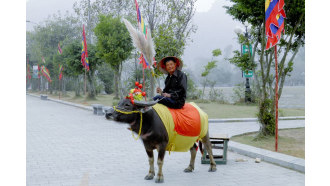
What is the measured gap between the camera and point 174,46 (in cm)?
1794

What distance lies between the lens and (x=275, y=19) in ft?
23.9

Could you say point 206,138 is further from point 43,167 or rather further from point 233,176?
point 43,167

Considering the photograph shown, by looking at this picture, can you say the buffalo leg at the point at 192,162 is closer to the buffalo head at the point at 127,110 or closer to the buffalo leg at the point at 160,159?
the buffalo leg at the point at 160,159

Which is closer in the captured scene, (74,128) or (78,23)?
(74,128)

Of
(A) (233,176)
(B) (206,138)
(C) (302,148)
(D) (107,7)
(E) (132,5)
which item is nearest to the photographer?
(A) (233,176)

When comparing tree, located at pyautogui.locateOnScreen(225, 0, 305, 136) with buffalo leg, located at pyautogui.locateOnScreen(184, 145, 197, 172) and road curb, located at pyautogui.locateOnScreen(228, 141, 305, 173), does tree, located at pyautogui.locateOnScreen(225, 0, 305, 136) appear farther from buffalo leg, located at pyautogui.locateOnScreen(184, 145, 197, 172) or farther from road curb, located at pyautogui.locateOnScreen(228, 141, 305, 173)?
buffalo leg, located at pyautogui.locateOnScreen(184, 145, 197, 172)

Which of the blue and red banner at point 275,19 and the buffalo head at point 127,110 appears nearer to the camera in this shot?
the buffalo head at point 127,110

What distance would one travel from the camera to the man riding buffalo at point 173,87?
5.73m

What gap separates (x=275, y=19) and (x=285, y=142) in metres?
3.48

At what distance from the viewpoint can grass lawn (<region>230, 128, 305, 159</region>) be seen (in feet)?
25.5

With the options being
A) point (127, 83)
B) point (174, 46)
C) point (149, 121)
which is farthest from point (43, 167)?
point (127, 83)

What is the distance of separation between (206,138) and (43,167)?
342 centimetres

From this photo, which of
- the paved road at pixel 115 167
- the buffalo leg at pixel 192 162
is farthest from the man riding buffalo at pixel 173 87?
the paved road at pixel 115 167

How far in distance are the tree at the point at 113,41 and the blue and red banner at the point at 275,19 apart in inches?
564
